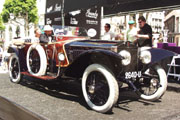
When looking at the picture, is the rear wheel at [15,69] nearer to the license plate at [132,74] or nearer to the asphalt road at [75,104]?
the asphalt road at [75,104]

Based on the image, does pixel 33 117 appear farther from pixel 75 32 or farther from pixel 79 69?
pixel 75 32

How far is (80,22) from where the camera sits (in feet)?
29.5

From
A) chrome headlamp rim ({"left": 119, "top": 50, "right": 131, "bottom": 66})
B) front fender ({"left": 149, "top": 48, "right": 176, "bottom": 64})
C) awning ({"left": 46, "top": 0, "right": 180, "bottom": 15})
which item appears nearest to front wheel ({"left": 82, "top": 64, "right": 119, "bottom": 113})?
chrome headlamp rim ({"left": 119, "top": 50, "right": 131, "bottom": 66})

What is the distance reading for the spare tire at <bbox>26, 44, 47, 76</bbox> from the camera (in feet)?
14.8

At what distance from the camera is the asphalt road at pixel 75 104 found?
308 cm

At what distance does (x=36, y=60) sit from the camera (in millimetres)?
4766

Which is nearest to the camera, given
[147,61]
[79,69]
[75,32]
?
[147,61]

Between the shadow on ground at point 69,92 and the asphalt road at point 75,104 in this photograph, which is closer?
the asphalt road at point 75,104

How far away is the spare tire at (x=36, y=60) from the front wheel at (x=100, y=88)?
1337mm

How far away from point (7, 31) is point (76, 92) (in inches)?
1709

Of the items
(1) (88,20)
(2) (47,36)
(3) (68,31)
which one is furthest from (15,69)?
(1) (88,20)

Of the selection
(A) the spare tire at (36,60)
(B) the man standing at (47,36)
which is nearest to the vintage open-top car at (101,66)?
(A) the spare tire at (36,60)

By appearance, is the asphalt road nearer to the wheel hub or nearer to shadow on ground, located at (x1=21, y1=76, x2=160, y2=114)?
shadow on ground, located at (x1=21, y1=76, x2=160, y2=114)

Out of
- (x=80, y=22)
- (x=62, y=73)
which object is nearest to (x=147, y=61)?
(x=62, y=73)
